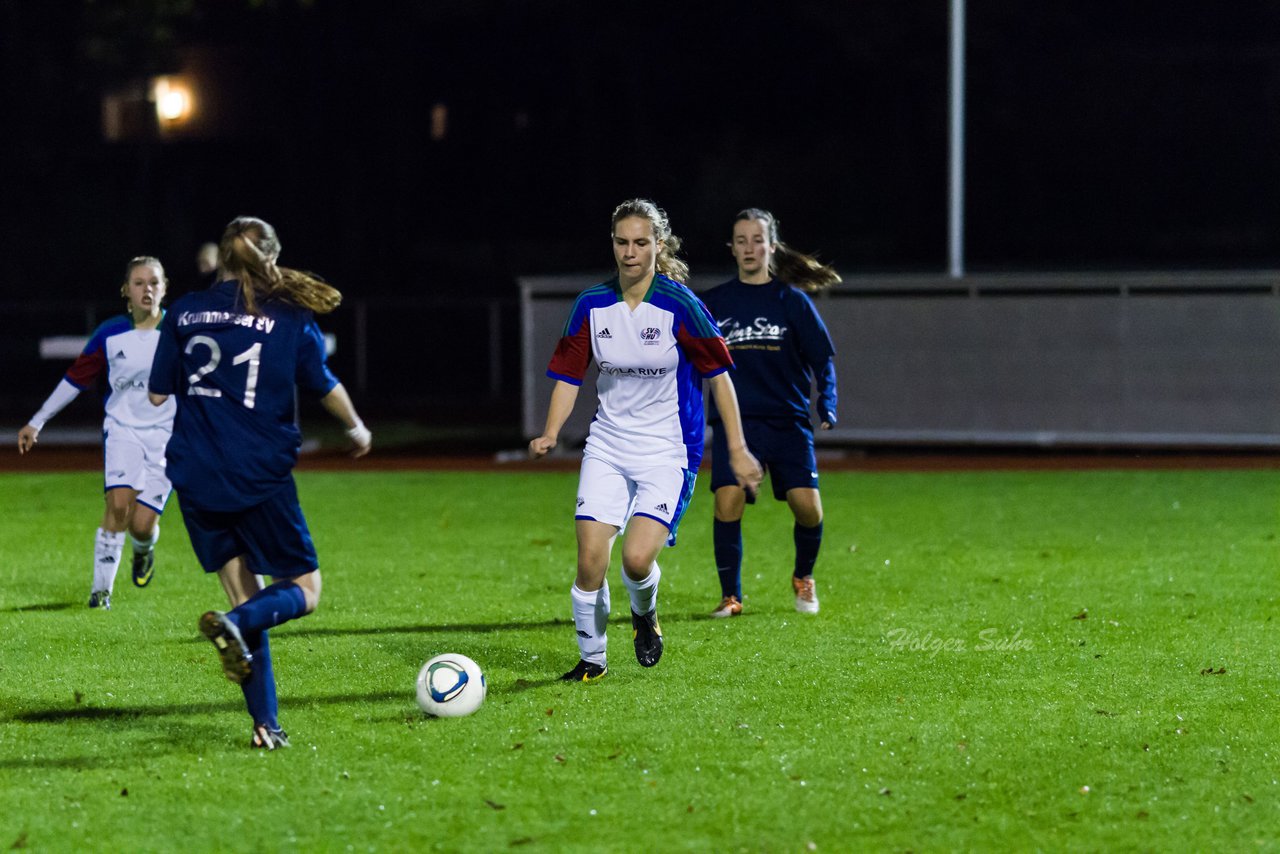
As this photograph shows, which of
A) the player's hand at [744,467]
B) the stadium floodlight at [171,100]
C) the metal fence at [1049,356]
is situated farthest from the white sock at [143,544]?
the stadium floodlight at [171,100]

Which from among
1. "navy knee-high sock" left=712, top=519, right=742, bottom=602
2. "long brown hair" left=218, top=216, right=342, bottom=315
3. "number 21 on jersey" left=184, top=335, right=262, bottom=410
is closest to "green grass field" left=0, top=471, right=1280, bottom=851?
"navy knee-high sock" left=712, top=519, right=742, bottom=602

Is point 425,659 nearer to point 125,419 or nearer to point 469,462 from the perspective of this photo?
point 125,419

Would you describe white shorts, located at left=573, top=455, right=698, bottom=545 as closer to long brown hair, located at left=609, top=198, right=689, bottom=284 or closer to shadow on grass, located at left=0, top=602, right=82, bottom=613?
long brown hair, located at left=609, top=198, right=689, bottom=284

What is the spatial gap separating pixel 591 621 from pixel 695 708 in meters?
0.65

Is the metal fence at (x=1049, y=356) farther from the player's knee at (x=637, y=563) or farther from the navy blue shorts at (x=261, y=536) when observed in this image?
the navy blue shorts at (x=261, y=536)

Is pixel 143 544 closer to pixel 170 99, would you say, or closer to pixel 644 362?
pixel 644 362

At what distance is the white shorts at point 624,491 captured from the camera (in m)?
6.90

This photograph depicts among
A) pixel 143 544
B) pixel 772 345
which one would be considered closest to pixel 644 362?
pixel 772 345

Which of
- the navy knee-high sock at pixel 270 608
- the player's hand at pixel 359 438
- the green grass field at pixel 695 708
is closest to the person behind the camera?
the green grass field at pixel 695 708

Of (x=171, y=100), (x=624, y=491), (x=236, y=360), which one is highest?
(x=171, y=100)

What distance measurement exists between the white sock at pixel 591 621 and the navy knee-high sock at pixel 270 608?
54.8 inches

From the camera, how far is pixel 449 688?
641 cm

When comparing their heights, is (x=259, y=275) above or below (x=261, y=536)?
above

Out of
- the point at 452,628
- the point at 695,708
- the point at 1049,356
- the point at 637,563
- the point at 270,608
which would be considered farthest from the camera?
the point at 1049,356
